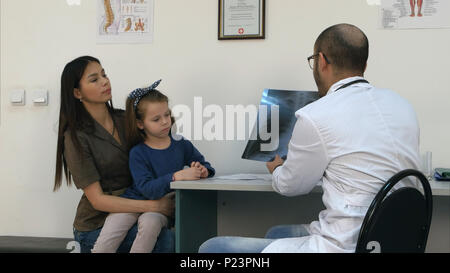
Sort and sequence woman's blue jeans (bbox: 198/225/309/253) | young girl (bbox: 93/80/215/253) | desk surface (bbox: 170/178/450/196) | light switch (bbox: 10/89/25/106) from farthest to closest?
light switch (bbox: 10/89/25/106) < young girl (bbox: 93/80/215/253) < desk surface (bbox: 170/178/450/196) < woman's blue jeans (bbox: 198/225/309/253)

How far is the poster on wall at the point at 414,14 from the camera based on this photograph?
99.8 inches

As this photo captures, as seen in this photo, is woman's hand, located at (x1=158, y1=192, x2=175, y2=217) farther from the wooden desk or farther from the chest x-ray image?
the chest x-ray image

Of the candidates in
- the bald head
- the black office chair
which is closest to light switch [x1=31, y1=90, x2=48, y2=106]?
the bald head

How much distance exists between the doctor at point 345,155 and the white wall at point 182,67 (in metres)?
1.12

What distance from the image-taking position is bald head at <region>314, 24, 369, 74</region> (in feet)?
5.31

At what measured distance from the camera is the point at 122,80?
2912mm

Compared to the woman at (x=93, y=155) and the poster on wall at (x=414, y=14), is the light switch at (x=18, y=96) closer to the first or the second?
the woman at (x=93, y=155)

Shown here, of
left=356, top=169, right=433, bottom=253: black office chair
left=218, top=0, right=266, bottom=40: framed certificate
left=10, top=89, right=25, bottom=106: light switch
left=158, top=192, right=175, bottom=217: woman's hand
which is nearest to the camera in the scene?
left=356, top=169, right=433, bottom=253: black office chair

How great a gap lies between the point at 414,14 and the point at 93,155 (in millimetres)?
1734

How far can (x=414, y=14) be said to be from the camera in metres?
2.57

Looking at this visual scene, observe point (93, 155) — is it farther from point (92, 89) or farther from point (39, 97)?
point (39, 97)

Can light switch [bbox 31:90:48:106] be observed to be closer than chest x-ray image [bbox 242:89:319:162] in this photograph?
No

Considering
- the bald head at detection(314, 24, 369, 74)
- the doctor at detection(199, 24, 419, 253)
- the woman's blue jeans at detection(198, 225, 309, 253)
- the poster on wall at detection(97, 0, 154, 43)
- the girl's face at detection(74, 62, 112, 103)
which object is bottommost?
the woman's blue jeans at detection(198, 225, 309, 253)

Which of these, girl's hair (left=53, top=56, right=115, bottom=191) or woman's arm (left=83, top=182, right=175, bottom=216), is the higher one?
girl's hair (left=53, top=56, right=115, bottom=191)
